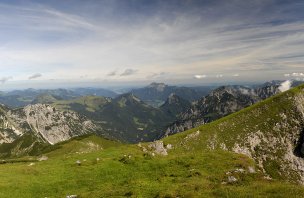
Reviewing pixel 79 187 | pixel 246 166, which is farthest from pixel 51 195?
pixel 246 166

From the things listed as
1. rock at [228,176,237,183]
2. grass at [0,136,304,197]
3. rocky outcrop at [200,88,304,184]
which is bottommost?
rocky outcrop at [200,88,304,184]

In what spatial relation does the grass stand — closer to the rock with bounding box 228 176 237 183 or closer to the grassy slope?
the grassy slope

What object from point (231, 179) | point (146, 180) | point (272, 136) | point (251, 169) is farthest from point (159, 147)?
point (231, 179)

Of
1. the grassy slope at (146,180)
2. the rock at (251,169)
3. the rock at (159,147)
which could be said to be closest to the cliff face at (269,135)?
the rock at (159,147)

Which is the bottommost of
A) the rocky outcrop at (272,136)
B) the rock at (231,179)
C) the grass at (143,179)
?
the rocky outcrop at (272,136)

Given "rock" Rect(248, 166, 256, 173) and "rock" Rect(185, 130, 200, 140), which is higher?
"rock" Rect(248, 166, 256, 173)

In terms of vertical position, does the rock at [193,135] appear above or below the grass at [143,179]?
below

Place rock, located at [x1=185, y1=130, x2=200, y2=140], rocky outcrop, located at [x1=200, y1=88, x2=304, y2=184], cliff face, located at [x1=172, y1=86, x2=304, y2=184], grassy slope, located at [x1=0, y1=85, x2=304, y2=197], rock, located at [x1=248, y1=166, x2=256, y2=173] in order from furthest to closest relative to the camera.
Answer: rock, located at [x1=185, y1=130, x2=200, y2=140]
cliff face, located at [x1=172, y1=86, x2=304, y2=184]
rocky outcrop, located at [x1=200, y1=88, x2=304, y2=184]
rock, located at [x1=248, y1=166, x2=256, y2=173]
grassy slope, located at [x1=0, y1=85, x2=304, y2=197]

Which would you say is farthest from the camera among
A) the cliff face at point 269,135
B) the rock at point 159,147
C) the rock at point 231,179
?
the cliff face at point 269,135

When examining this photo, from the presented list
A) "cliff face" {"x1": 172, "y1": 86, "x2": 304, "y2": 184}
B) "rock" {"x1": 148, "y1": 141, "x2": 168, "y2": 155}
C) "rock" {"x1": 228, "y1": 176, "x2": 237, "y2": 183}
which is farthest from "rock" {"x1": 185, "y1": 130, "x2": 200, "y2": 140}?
"rock" {"x1": 228, "y1": 176, "x2": 237, "y2": 183}

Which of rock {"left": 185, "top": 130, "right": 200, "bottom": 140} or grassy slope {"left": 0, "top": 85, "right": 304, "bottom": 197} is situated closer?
grassy slope {"left": 0, "top": 85, "right": 304, "bottom": 197}

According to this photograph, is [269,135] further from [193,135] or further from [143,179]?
[143,179]

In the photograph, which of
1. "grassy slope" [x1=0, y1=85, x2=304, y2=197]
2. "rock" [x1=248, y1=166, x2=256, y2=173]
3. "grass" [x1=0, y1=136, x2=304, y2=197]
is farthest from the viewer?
"rock" [x1=248, y1=166, x2=256, y2=173]

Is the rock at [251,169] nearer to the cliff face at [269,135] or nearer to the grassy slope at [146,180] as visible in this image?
the grassy slope at [146,180]
